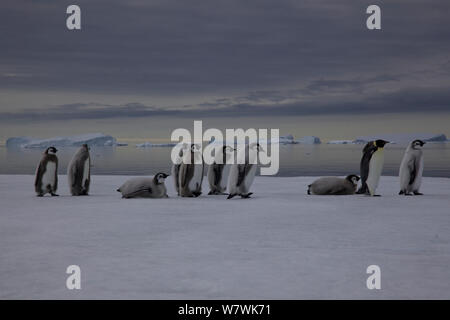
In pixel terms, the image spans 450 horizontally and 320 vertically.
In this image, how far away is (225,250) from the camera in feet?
13.6

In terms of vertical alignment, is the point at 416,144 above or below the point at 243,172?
above

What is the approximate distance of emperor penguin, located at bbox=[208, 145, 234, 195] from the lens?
930cm

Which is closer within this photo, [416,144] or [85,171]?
[85,171]

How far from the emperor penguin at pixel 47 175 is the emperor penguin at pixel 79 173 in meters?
0.26

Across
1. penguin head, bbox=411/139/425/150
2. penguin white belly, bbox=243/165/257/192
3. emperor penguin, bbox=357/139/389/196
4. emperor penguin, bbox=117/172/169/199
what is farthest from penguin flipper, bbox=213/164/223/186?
penguin head, bbox=411/139/425/150

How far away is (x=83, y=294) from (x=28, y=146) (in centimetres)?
9535

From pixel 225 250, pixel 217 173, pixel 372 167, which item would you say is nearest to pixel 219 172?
pixel 217 173

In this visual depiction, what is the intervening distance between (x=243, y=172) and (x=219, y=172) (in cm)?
100

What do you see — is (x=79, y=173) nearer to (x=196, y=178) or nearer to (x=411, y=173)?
(x=196, y=178)

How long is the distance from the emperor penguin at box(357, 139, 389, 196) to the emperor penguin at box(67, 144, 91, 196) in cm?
479

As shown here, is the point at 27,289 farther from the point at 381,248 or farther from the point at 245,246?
the point at 381,248

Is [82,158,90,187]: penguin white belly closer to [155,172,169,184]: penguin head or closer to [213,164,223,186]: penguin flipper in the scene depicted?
[155,172,169,184]: penguin head
